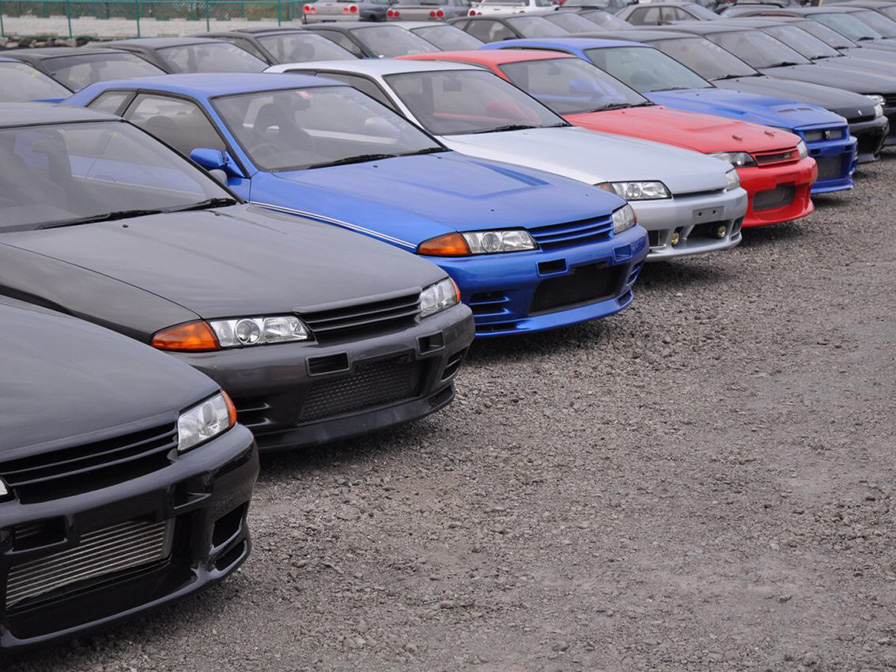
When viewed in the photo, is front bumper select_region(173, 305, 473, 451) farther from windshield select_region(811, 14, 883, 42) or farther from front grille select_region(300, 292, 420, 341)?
windshield select_region(811, 14, 883, 42)

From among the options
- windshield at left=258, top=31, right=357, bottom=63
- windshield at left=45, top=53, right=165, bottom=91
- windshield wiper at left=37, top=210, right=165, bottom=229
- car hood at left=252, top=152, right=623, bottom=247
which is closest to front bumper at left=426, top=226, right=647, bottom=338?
car hood at left=252, top=152, right=623, bottom=247

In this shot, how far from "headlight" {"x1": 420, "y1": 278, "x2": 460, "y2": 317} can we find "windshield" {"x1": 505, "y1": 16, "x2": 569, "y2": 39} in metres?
12.7

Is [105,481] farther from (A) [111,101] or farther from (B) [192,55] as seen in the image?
(B) [192,55]

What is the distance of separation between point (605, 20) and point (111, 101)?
568 inches

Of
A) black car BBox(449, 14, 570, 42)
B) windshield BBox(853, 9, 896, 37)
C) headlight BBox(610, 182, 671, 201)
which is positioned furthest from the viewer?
windshield BBox(853, 9, 896, 37)

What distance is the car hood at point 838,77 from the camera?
533 inches

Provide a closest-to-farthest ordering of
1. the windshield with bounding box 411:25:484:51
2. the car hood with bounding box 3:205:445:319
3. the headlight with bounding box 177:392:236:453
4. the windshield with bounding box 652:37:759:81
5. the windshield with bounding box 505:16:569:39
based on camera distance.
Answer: the headlight with bounding box 177:392:236:453 → the car hood with bounding box 3:205:445:319 → the windshield with bounding box 652:37:759:81 → the windshield with bounding box 411:25:484:51 → the windshield with bounding box 505:16:569:39

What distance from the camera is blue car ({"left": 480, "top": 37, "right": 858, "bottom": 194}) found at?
35.8 feet

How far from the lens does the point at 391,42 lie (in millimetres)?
15297

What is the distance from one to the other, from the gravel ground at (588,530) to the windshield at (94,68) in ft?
20.3

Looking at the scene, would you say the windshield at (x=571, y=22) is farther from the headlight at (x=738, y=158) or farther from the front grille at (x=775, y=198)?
the headlight at (x=738, y=158)

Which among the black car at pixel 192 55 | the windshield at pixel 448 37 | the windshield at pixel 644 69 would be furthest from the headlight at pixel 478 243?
the windshield at pixel 448 37

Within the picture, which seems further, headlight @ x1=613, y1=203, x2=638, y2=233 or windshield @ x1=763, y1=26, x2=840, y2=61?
windshield @ x1=763, y1=26, x2=840, y2=61

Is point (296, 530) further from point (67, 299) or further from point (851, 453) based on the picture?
point (851, 453)
